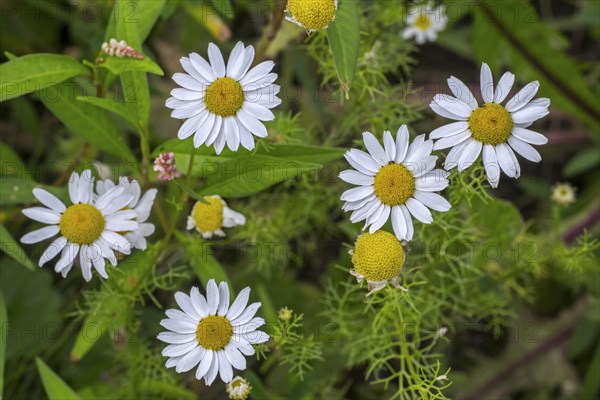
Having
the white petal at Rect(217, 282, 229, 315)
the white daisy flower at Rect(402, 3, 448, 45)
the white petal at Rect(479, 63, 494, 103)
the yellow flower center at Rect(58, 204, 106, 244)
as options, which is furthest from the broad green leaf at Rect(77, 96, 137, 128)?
the white daisy flower at Rect(402, 3, 448, 45)

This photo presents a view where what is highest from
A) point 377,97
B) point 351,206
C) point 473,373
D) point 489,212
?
point 377,97

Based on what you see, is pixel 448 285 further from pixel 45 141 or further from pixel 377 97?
pixel 45 141

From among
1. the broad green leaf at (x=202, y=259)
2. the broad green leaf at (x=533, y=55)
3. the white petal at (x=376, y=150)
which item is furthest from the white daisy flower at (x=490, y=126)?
the broad green leaf at (x=533, y=55)

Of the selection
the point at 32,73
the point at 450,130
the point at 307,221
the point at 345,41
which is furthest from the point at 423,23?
the point at 32,73

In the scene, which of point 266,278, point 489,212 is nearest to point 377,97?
point 489,212

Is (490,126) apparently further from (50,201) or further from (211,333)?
(50,201)

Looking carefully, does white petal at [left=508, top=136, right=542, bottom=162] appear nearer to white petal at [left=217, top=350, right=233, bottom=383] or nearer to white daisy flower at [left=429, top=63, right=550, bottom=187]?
white daisy flower at [left=429, top=63, right=550, bottom=187]
